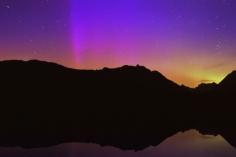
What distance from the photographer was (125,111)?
489 ft

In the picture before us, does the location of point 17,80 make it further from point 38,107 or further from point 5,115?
point 5,115

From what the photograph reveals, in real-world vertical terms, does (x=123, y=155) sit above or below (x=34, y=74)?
above

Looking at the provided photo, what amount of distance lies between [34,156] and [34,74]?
147 m

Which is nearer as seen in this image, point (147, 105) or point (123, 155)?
point (123, 155)

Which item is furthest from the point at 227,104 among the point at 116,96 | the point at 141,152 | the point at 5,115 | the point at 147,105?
the point at 141,152

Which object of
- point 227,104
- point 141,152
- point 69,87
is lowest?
point 227,104

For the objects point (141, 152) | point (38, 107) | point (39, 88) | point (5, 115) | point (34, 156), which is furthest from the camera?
point (39, 88)

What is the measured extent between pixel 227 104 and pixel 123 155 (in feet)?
554

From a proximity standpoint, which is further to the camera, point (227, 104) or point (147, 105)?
point (227, 104)

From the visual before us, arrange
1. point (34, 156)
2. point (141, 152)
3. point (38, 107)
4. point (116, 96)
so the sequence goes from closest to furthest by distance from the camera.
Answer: point (34, 156), point (141, 152), point (38, 107), point (116, 96)

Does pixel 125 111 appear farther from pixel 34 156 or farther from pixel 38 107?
pixel 34 156

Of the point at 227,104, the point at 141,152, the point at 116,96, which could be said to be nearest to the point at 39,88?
the point at 116,96

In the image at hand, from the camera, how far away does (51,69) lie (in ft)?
616

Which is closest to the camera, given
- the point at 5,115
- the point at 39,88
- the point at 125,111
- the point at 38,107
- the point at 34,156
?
the point at 34,156
